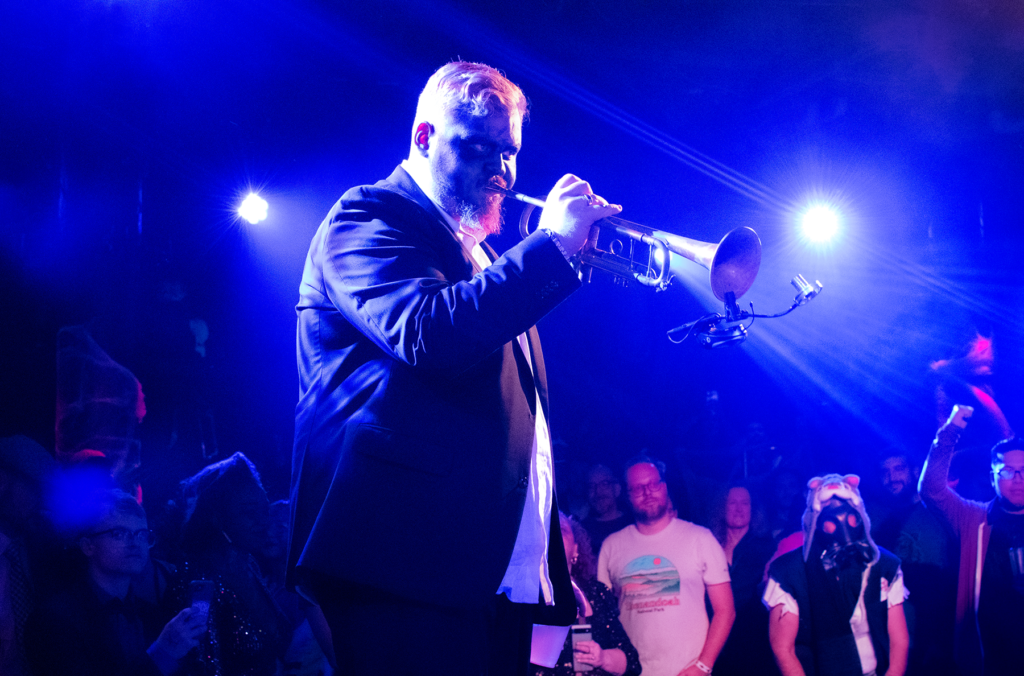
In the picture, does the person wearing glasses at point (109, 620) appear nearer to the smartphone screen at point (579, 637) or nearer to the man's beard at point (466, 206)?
the smartphone screen at point (579, 637)

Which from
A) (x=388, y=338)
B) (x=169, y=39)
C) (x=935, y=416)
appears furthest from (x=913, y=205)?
(x=388, y=338)

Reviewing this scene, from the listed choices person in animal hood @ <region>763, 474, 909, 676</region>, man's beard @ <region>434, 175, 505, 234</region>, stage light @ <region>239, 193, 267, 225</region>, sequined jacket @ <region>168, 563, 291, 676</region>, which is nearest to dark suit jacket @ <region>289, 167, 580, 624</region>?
man's beard @ <region>434, 175, 505, 234</region>

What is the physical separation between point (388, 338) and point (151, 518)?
14.0ft

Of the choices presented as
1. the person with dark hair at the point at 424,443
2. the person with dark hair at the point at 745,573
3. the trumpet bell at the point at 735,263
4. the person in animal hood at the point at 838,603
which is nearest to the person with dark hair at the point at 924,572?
the person in animal hood at the point at 838,603

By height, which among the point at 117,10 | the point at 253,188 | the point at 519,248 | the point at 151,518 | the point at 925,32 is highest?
the point at 925,32

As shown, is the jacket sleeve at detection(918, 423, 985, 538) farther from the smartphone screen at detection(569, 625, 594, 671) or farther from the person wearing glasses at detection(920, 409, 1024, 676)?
the smartphone screen at detection(569, 625, 594, 671)

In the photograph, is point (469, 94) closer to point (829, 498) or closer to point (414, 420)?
point (414, 420)

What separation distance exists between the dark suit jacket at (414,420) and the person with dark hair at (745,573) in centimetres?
418

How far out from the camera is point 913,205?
6.98 m

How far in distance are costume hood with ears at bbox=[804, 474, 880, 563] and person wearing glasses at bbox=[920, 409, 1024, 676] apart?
0.75m

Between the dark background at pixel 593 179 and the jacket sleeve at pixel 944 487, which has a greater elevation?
the dark background at pixel 593 179

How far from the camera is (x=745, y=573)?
5.23 meters

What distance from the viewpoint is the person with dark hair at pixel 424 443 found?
1271mm

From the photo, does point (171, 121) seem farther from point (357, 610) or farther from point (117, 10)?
point (357, 610)
